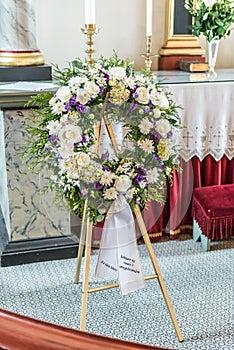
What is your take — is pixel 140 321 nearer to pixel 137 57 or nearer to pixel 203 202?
pixel 203 202

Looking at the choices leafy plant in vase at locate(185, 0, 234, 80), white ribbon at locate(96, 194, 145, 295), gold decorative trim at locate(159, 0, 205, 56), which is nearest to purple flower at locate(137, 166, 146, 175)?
white ribbon at locate(96, 194, 145, 295)

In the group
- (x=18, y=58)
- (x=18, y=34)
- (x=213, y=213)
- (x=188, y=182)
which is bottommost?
(x=213, y=213)

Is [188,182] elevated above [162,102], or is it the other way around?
[162,102]

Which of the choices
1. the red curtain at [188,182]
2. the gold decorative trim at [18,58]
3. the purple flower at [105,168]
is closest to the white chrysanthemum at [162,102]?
the purple flower at [105,168]

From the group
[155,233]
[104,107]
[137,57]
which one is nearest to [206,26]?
[137,57]

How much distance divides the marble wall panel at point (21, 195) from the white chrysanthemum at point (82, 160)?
908mm

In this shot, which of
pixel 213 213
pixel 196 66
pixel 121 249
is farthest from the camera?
pixel 196 66

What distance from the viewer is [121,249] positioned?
205 centimetres

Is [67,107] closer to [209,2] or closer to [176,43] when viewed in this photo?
[209,2]

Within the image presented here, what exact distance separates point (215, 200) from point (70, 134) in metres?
1.54

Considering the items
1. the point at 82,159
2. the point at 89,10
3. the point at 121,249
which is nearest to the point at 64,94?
the point at 82,159

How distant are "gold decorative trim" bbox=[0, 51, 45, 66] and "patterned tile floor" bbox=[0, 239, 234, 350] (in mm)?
1176

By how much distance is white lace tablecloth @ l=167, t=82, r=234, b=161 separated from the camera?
2965mm

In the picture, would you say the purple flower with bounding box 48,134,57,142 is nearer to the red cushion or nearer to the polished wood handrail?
the polished wood handrail
